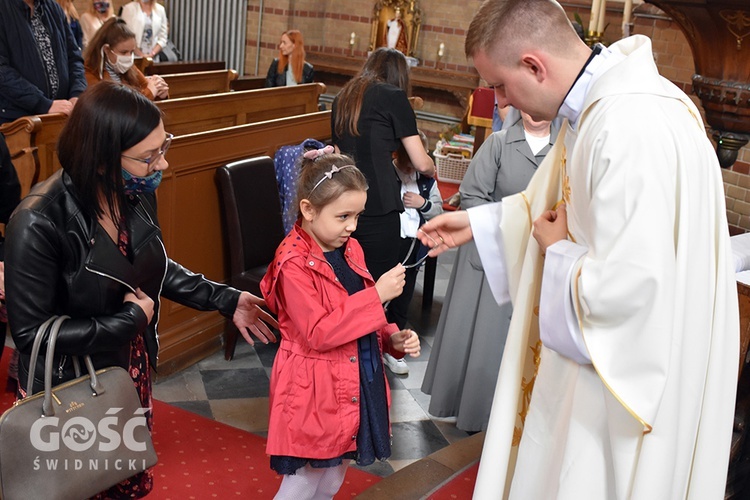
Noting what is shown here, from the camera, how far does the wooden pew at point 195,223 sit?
4285 mm

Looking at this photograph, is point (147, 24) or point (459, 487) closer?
point (459, 487)

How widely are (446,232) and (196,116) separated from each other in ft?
10.3

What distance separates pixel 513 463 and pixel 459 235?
63cm

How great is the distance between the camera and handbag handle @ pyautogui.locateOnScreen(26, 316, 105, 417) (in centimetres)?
198

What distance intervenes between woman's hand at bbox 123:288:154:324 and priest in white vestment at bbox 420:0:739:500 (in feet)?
3.12

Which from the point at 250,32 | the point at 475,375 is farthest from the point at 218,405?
the point at 250,32

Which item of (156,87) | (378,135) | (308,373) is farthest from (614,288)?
(156,87)

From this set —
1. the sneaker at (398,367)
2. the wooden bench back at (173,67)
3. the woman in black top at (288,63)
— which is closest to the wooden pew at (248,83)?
the woman in black top at (288,63)

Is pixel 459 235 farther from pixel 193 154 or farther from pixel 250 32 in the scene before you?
pixel 250 32

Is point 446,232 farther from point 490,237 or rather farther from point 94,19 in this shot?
point 94,19

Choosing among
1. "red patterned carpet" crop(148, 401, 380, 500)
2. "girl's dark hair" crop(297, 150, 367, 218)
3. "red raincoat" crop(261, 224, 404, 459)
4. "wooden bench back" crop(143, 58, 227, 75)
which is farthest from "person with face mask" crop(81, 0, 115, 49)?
"red raincoat" crop(261, 224, 404, 459)

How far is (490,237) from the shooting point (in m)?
2.39

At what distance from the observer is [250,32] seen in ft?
38.1

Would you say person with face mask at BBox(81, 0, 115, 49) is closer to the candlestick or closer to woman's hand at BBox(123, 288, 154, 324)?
the candlestick
